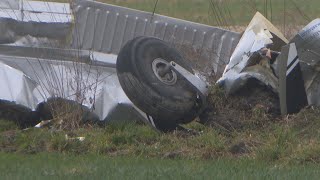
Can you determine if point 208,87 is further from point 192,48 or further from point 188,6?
point 188,6

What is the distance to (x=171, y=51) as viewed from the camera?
476 inches

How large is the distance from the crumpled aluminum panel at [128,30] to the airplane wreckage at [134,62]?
2 cm

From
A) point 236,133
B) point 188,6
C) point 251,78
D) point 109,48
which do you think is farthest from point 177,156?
point 188,6

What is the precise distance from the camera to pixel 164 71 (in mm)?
11898

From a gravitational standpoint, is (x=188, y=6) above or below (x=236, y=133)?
below

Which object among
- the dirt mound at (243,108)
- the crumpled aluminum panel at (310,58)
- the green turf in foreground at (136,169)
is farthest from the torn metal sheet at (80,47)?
the green turf in foreground at (136,169)

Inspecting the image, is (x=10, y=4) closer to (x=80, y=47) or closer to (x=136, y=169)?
(x=80, y=47)

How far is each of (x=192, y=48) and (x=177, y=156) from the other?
360 centimetres

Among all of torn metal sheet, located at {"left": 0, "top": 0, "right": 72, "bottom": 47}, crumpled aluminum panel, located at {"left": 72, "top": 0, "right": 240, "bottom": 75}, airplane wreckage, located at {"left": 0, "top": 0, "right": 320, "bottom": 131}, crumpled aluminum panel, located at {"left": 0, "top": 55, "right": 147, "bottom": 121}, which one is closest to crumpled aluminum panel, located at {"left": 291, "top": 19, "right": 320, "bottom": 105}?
airplane wreckage, located at {"left": 0, "top": 0, "right": 320, "bottom": 131}

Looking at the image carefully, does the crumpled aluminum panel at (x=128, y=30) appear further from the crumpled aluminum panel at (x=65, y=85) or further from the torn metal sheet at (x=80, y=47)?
the crumpled aluminum panel at (x=65, y=85)

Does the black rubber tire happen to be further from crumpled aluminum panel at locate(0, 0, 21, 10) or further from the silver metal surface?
crumpled aluminum panel at locate(0, 0, 21, 10)

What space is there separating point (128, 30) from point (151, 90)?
3.48m

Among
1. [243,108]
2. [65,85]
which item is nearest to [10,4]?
[65,85]

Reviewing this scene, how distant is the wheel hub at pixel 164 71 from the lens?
11.8 m
